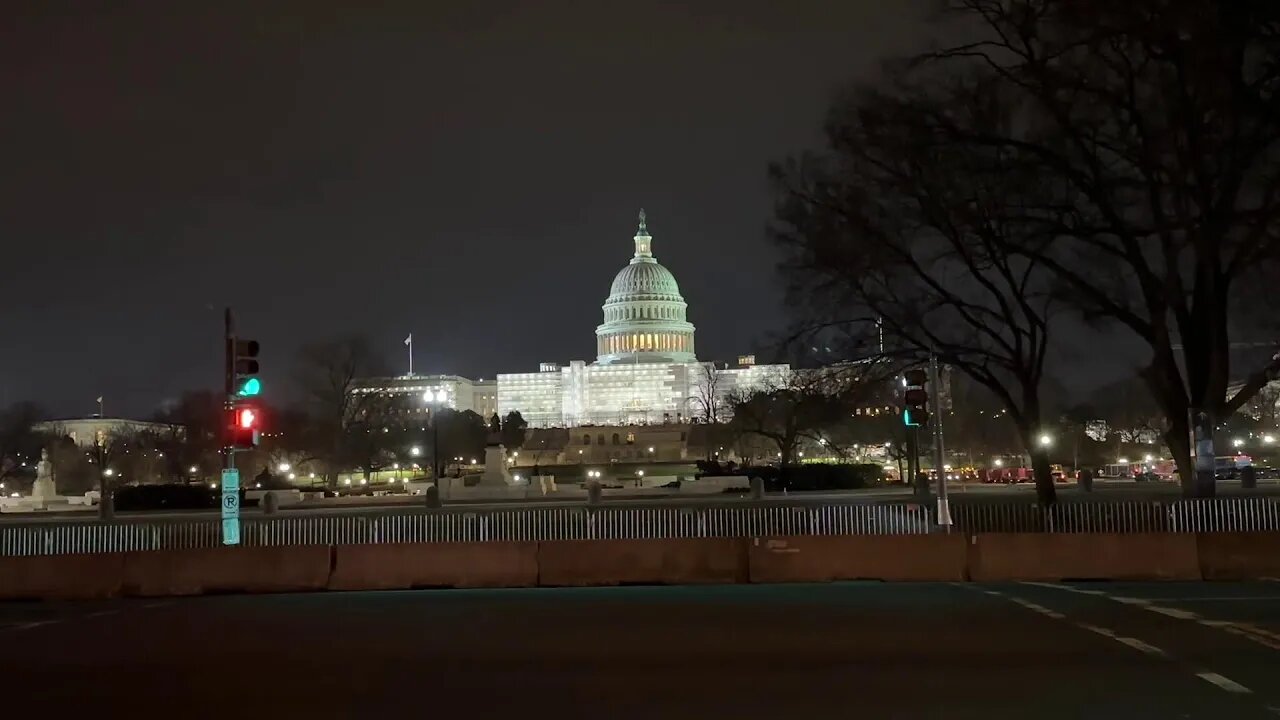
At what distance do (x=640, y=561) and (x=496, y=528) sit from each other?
13395 mm

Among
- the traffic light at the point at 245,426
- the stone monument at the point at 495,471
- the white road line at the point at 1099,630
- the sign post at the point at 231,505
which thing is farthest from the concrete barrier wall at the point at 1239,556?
the stone monument at the point at 495,471

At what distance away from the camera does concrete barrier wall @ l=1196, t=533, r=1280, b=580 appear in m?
18.6

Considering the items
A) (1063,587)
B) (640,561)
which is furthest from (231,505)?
(1063,587)

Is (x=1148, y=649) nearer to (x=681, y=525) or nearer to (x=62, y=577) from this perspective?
(x=62, y=577)

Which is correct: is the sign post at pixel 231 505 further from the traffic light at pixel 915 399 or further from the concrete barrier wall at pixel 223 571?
the traffic light at pixel 915 399

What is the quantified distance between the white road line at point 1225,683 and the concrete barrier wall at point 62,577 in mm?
16475

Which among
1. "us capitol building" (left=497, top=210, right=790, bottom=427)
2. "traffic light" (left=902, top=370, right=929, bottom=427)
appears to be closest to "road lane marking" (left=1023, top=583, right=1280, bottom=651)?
"traffic light" (left=902, top=370, right=929, bottom=427)

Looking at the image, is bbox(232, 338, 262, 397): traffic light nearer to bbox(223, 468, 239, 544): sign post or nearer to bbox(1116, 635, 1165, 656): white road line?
bbox(223, 468, 239, 544): sign post

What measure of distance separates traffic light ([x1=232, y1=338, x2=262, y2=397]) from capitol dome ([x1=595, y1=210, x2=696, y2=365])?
164953 millimetres

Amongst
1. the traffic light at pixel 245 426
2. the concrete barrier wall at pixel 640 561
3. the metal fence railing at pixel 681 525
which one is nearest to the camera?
the concrete barrier wall at pixel 640 561

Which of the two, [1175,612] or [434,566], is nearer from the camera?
[1175,612]

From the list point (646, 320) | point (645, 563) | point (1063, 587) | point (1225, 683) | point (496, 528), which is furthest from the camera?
point (646, 320)

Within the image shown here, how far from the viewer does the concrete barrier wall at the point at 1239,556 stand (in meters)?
18.6

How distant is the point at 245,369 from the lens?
2044 centimetres
